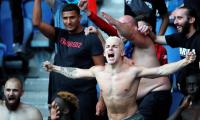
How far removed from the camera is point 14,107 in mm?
9930

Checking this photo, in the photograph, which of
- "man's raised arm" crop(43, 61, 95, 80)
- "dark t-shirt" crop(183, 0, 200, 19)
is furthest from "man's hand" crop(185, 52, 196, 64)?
"dark t-shirt" crop(183, 0, 200, 19)

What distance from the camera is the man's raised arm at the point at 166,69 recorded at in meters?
8.54

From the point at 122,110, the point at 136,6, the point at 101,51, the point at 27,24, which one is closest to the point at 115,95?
the point at 122,110

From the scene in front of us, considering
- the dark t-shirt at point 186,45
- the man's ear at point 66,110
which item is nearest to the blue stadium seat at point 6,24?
the dark t-shirt at point 186,45

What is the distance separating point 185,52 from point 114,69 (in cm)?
90

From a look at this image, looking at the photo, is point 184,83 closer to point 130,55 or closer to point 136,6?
point 130,55

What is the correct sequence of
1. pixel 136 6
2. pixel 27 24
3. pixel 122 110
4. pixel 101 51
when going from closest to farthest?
1. pixel 122 110
2. pixel 101 51
3. pixel 136 6
4. pixel 27 24

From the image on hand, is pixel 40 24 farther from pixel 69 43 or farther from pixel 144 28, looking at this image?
pixel 144 28

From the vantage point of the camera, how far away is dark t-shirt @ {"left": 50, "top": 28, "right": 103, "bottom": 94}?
31.1 feet

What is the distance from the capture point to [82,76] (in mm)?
9125

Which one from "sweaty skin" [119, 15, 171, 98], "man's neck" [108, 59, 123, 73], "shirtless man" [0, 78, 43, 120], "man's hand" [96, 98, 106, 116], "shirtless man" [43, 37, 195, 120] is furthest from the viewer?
"shirtless man" [0, 78, 43, 120]

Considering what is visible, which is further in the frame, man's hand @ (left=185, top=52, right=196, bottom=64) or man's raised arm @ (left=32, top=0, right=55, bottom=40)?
man's raised arm @ (left=32, top=0, right=55, bottom=40)

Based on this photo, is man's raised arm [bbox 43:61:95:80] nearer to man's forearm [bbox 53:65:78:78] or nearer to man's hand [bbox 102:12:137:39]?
man's forearm [bbox 53:65:78:78]

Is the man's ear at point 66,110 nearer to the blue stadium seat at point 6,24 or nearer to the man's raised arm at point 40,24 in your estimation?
the man's raised arm at point 40,24
